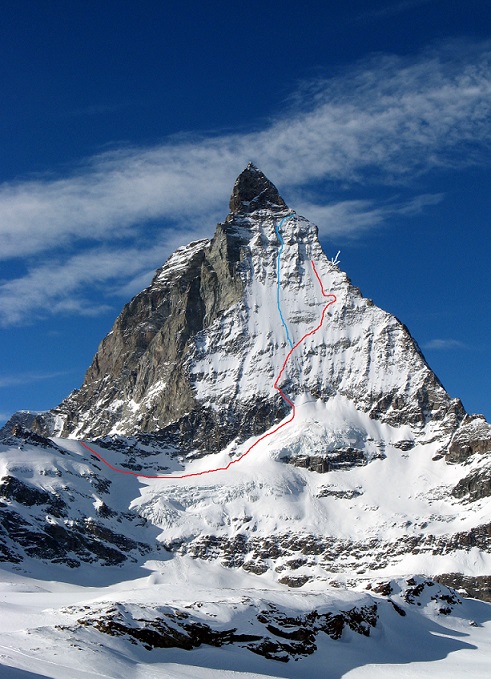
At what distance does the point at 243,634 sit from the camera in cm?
10856

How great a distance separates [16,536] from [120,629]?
105141 millimetres

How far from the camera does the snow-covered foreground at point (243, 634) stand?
89.8m

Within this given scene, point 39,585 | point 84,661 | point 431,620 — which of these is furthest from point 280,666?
point 39,585

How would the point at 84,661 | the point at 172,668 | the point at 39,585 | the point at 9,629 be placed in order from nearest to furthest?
the point at 84,661
the point at 172,668
the point at 9,629
the point at 39,585

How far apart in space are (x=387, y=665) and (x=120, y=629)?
3372 centimetres

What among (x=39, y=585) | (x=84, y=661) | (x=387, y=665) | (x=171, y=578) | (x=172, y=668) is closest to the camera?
(x=84, y=661)

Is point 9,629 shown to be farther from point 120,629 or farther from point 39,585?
point 39,585

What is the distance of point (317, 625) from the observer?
11994 centimetres

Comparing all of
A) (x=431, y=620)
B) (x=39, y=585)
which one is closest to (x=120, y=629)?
(x=431, y=620)

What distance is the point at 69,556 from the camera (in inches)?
7854

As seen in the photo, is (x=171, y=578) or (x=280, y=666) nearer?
(x=280, y=666)

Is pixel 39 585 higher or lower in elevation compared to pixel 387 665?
higher

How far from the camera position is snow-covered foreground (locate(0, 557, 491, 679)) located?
8975 cm

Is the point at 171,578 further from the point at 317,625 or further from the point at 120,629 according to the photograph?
the point at 120,629
